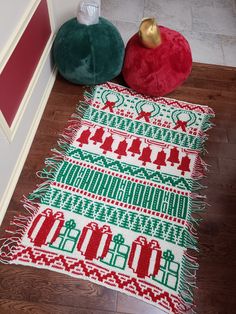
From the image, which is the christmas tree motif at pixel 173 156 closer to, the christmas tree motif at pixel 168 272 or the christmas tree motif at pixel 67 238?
the christmas tree motif at pixel 168 272

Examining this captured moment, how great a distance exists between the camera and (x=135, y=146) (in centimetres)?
127

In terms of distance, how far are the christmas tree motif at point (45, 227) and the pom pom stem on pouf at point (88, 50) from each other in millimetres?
687

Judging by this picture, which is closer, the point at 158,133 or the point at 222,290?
the point at 222,290

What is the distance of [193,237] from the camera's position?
3.50 feet

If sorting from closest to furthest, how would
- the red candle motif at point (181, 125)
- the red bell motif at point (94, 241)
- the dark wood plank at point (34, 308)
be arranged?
the dark wood plank at point (34, 308) < the red bell motif at point (94, 241) < the red candle motif at point (181, 125)

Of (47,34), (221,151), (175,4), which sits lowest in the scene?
(221,151)

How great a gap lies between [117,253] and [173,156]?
510 millimetres

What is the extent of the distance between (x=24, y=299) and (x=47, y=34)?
113cm

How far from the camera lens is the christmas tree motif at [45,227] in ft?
3.34

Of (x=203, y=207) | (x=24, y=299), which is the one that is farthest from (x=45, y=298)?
(x=203, y=207)

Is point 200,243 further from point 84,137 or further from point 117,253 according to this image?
point 84,137

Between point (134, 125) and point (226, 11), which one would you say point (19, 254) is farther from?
point (226, 11)

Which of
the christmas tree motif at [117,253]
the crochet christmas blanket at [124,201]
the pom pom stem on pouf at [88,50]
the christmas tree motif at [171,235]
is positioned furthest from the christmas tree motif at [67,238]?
the pom pom stem on pouf at [88,50]

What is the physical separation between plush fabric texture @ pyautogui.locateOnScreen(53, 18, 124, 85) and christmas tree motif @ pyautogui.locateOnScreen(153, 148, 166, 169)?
478 millimetres
